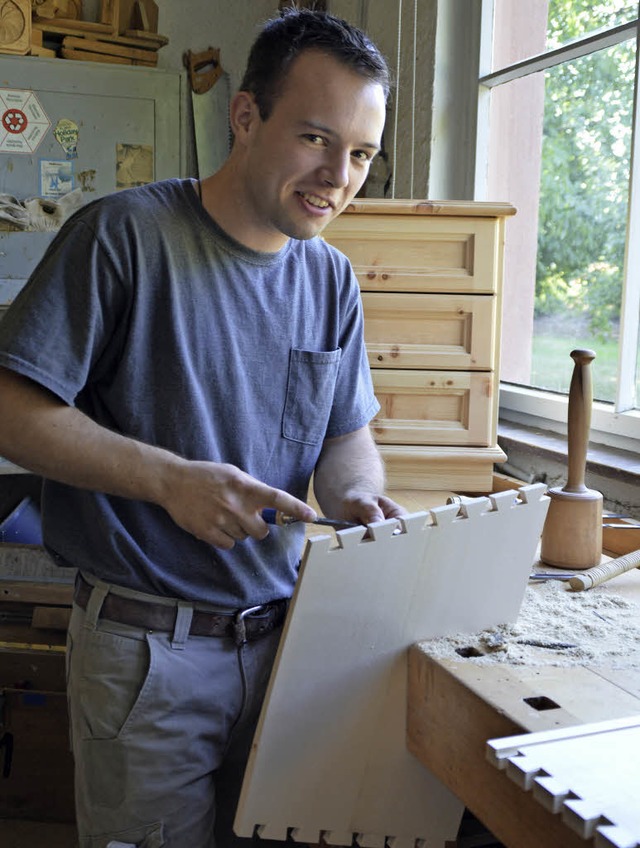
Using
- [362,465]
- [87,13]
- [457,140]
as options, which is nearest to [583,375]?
[362,465]

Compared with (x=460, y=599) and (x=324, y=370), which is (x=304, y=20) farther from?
(x=460, y=599)

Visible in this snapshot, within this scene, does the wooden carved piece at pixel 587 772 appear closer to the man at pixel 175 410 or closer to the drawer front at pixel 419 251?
the man at pixel 175 410

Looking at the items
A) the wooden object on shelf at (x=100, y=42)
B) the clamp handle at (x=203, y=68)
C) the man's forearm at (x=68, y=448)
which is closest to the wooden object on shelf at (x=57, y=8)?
the wooden object on shelf at (x=100, y=42)

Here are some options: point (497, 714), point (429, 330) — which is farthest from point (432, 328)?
point (497, 714)

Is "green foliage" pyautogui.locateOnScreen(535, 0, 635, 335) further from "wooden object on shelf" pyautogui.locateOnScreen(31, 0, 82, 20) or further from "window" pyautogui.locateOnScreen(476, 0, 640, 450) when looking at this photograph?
"wooden object on shelf" pyautogui.locateOnScreen(31, 0, 82, 20)

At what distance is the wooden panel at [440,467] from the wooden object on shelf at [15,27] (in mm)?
2490

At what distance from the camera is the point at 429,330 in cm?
198

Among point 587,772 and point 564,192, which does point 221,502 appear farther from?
point 564,192

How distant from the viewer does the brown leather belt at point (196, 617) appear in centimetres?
127

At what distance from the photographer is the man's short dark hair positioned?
1272mm

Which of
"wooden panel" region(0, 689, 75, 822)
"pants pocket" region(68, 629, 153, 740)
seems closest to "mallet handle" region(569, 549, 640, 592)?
"pants pocket" region(68, 629, 153, 740)

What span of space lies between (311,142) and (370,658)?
71 centimetres

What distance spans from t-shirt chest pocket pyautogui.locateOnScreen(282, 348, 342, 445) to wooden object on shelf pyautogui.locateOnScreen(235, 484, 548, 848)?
13.7 inches

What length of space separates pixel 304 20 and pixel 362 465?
681mm
